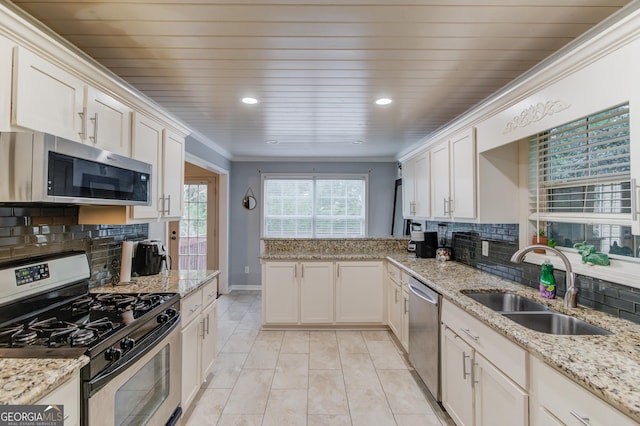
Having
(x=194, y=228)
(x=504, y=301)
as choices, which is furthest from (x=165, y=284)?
(x=194, y=228)

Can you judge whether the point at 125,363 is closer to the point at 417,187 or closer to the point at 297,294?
the point at 297,294

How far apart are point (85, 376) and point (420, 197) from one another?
10.7 feet

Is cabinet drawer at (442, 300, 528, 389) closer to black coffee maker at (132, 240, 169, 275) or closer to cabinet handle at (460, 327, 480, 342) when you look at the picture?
cabinet handle at (460, 327, 480, 342)

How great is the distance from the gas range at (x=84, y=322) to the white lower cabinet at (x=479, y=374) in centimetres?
174

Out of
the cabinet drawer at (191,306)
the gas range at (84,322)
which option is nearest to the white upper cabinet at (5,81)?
the gas range at (84,322)

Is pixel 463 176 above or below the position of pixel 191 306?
above

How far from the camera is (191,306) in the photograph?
212cm

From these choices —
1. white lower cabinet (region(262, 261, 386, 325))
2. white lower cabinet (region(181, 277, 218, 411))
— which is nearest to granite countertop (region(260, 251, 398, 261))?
white lower cabinet (region(262, 261, 386, 325))

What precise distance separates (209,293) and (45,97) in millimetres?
1684

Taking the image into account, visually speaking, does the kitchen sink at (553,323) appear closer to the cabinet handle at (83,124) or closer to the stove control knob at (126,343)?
the stove control knob at (126,343)

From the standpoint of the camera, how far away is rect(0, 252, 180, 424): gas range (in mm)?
1175

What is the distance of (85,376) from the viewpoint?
114 centimetres

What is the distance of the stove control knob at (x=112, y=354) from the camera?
48.7 inches

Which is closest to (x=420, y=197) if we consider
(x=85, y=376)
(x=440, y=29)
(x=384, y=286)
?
(x=384, y=286)
